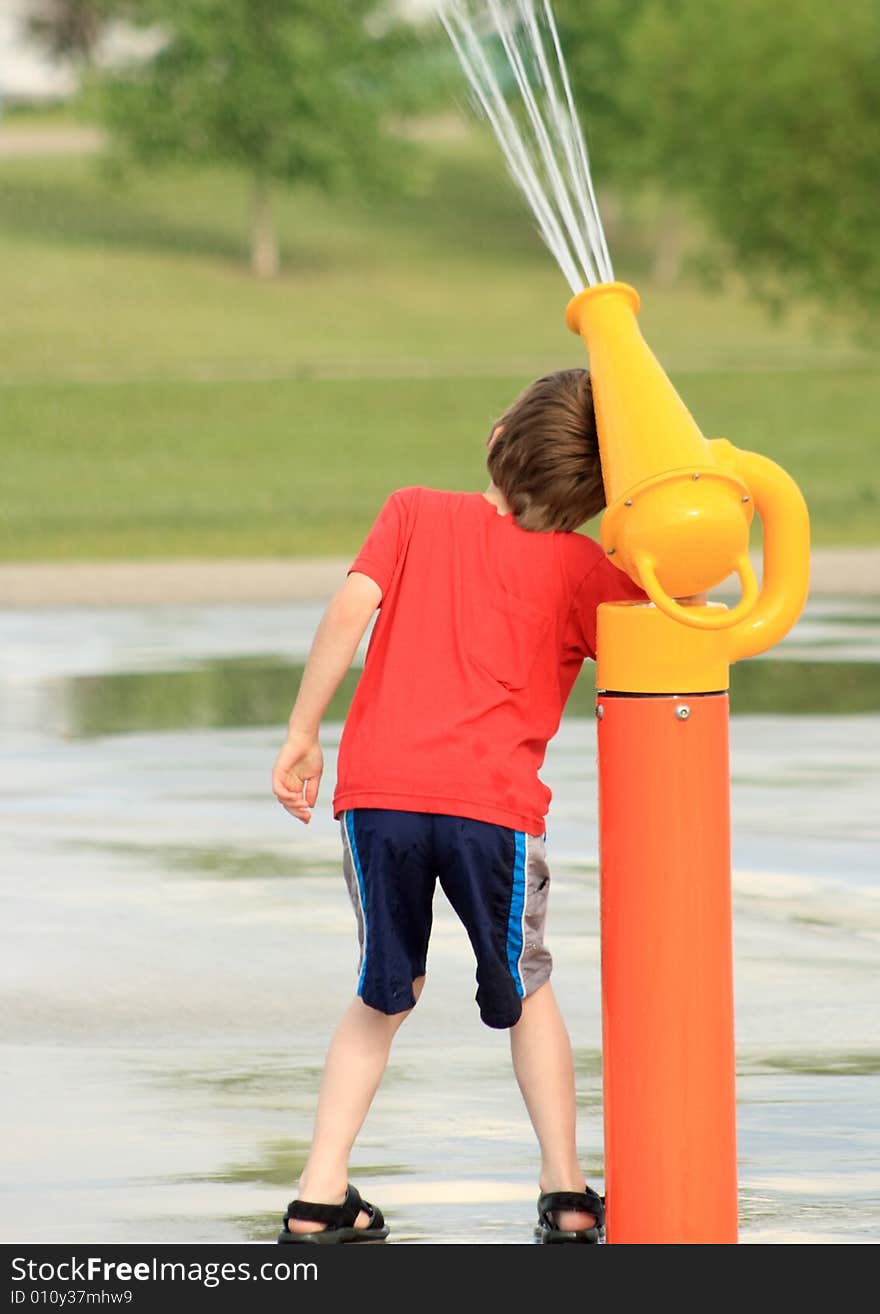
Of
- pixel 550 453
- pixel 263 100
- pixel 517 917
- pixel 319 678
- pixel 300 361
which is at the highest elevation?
pixel 263 100

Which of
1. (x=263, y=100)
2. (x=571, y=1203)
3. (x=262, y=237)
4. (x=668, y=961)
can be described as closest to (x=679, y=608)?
(x=668, y=961)

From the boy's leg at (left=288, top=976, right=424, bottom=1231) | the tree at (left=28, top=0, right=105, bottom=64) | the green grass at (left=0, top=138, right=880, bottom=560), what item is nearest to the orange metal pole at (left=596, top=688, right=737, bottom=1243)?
the boy's leg at (left=288, top=976, right=424, bottom=1231)

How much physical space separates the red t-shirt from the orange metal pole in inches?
10.8

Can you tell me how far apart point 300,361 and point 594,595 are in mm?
47661

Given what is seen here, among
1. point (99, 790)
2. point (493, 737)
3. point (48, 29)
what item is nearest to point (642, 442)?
point (493, 737)

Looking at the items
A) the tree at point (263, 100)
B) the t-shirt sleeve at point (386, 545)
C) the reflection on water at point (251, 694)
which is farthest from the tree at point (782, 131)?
the t-shirt sleeve at point (386, 545)

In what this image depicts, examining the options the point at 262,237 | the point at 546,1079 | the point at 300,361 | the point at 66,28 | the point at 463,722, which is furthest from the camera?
the point at 66,28

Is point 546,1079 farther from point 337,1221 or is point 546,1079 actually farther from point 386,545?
point 386,545

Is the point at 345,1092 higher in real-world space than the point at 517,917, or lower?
lower

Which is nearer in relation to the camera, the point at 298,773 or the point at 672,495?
the point at 672,495

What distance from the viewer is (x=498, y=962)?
15.5ft

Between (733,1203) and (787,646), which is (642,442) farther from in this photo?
(787,646)

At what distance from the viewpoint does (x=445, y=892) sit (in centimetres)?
473
